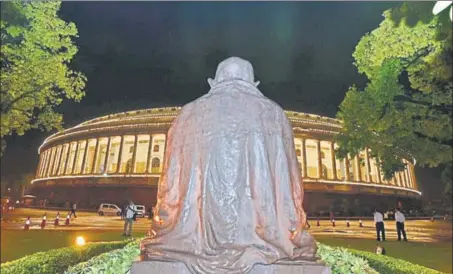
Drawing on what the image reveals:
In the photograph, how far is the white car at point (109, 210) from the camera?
916cm

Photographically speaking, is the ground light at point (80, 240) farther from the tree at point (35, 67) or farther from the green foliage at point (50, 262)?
the tree at point (35, 67)

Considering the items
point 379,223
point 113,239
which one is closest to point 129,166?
point 113,239

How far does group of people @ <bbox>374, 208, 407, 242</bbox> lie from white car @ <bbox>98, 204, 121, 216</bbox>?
620cm

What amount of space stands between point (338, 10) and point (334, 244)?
19.2ft

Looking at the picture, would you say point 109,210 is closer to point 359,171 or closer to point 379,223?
point 379,223

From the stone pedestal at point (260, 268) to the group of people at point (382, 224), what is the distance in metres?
7.04

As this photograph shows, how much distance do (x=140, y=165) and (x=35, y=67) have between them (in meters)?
11.5

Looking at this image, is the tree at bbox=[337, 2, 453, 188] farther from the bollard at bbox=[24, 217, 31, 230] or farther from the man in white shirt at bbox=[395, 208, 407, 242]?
the bollard at bbox=[24, 217, 31, 230]

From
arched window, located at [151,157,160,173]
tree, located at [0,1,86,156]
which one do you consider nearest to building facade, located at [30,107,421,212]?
arched window, located at [151,157,160,173]

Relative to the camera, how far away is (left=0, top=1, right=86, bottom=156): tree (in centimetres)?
793

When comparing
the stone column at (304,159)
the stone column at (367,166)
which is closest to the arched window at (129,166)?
the stone column at (304,159)

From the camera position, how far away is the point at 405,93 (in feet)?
29.3

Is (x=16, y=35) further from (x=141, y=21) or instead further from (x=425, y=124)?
(x=425, y=124)

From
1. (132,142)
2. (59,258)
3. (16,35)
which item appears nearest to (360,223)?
(59,258)
